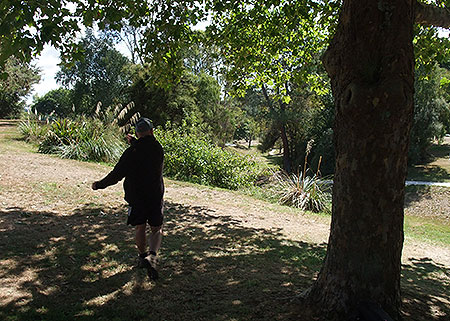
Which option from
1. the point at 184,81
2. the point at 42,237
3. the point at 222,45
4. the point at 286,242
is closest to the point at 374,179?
the point at 286,242

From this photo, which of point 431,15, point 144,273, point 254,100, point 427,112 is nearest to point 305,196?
point 431,15

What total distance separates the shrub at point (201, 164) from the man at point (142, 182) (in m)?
9.16

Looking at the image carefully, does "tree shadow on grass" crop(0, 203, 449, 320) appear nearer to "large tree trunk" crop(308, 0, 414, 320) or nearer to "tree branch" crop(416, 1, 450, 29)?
"large tree trunk" crop(308, 0, 414, 320)

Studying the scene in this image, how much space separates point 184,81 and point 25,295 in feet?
74.1

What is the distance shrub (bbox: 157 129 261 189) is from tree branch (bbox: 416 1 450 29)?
9.88 metres

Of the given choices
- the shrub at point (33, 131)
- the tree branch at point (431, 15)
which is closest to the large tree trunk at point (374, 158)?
the tree branch at point (431, 15)

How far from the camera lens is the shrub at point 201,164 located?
544 inches

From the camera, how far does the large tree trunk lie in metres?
3.10

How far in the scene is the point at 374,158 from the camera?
3105mm

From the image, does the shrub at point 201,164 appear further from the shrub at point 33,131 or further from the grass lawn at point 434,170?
the grass lawn at point 434,170

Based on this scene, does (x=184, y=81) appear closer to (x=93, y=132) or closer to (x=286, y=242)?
(x=93, y=132)

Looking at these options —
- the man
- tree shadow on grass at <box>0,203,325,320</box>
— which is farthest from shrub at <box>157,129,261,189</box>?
the man

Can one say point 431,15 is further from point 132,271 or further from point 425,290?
point 132,271

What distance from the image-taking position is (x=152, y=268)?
4.27 meters
